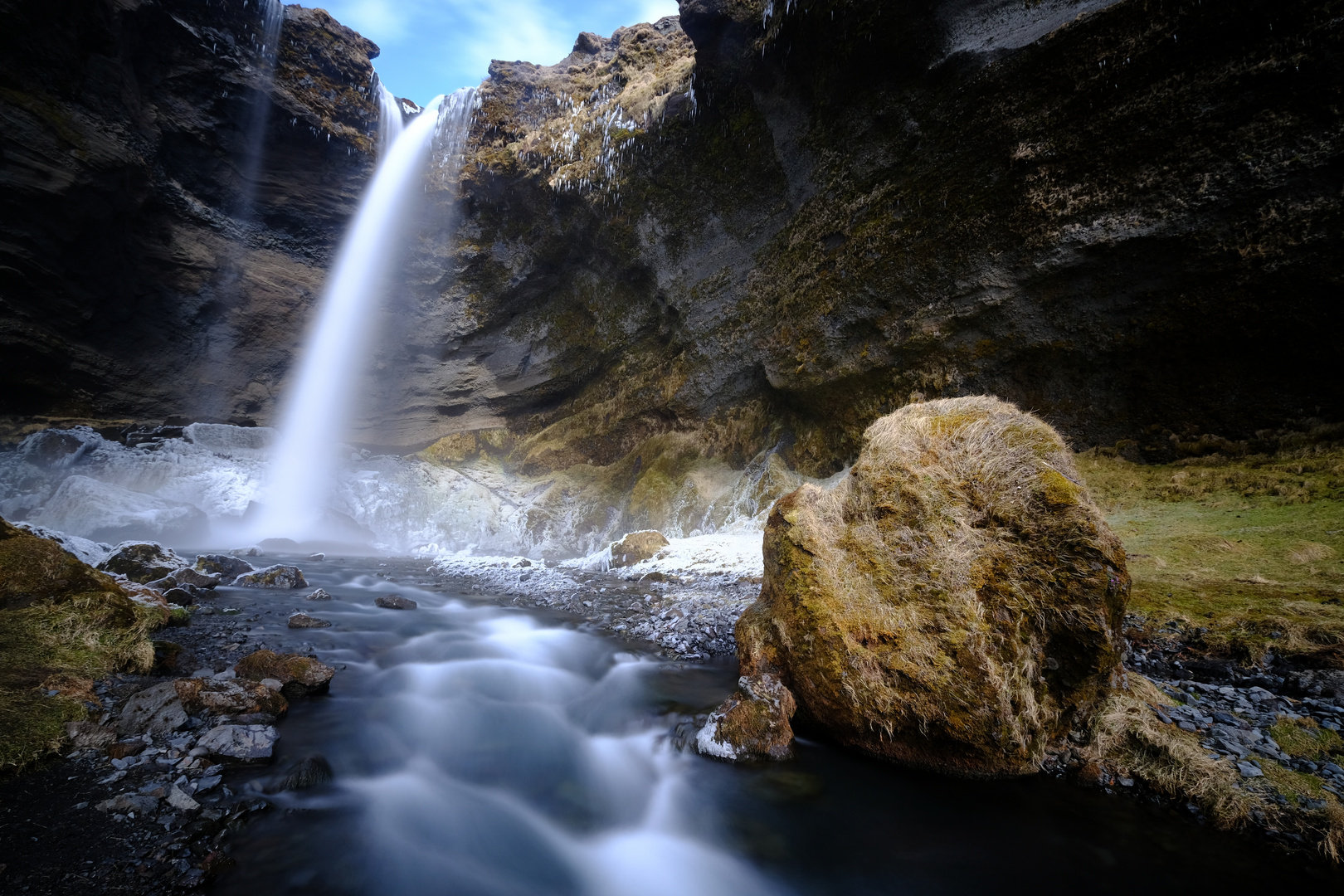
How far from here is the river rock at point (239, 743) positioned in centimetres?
444

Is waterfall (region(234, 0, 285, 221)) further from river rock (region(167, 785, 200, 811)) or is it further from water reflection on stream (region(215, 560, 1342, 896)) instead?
river rock (region(167, 785, 200, 811))

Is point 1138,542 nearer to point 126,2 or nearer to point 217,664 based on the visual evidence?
point 217,664

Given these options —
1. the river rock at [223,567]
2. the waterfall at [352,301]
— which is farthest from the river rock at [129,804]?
the waterfall at [352,301]

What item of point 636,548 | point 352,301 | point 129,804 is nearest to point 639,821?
point 129,804

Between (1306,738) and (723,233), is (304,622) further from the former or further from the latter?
(723,233)

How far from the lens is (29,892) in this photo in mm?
2805

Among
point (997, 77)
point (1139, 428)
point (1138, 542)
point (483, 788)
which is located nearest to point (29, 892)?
point (483, 788)

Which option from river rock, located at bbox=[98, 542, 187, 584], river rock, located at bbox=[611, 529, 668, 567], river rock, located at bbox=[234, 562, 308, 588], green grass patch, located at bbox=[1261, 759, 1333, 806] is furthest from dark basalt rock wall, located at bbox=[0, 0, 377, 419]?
green grass patch, located at bbox=[1261, 759, 1333, 806]

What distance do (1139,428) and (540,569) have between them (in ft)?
49.0

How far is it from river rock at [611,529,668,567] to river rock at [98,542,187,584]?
31.3 feet

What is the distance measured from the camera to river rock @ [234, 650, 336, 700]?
19.5 ft

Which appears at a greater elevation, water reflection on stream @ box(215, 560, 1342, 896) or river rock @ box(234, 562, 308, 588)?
river rock @ box(234, 562, 308, 588)

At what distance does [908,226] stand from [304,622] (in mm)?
15903

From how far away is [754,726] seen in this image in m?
5.10
